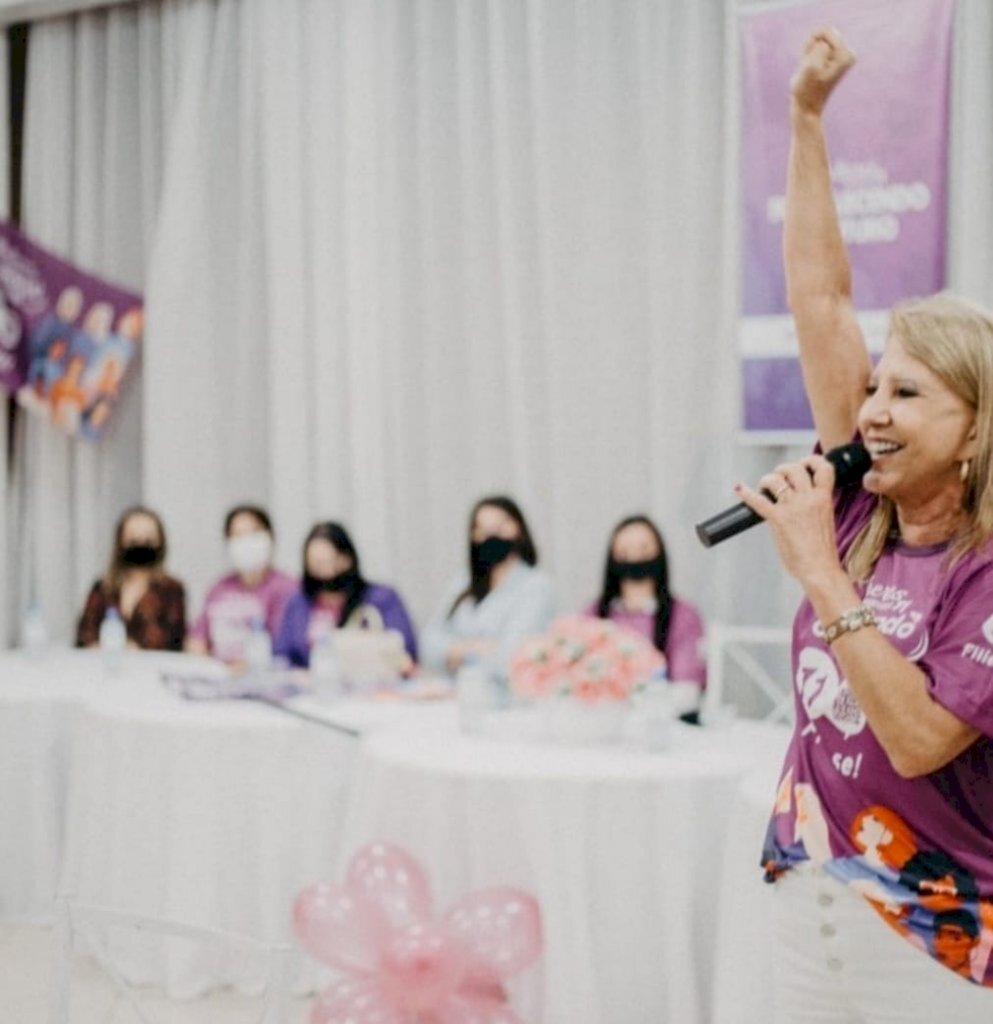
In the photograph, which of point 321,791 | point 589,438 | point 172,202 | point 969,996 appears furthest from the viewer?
point 172,202

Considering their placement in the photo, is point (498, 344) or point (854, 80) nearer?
point (854, 80)

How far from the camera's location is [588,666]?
2.88 metres

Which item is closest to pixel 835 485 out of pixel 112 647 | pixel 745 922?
pixel 745 922

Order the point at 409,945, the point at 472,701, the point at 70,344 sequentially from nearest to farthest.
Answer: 1. the point at 409,945
2. the point at 472,701
3. the point at 70,344

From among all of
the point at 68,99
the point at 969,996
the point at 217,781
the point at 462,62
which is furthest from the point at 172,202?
A: the point at 969,996

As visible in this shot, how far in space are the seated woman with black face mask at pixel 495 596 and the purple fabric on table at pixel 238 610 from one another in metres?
0.54

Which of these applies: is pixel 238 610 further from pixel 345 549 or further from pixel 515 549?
pixel 515 549

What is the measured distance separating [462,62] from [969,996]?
4.25m

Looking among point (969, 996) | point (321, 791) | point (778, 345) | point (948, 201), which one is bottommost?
point (321, 791)

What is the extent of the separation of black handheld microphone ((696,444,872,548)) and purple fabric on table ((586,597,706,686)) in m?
2.80

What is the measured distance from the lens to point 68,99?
5785 mm

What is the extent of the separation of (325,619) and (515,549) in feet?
2.03

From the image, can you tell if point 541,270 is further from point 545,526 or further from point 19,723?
point 19,723

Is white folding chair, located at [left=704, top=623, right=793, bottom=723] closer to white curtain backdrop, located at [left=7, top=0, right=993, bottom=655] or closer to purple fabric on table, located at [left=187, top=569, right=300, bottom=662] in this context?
white curtain backdrop, located at [left=7, top=0, right=993, bottom=655]
